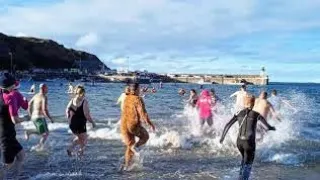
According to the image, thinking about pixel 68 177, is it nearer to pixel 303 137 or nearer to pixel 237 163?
pixel 237 163

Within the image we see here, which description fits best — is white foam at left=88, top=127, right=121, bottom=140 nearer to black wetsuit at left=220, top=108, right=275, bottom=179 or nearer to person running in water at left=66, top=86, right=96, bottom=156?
person running in water at left=66, top=86, right=96, bottom=156

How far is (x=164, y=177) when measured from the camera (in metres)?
12.0

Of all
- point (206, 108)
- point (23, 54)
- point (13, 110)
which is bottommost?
point (206, 108)

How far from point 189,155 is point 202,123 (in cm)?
422

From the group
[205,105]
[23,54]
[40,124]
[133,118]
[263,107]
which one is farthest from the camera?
[23,54]

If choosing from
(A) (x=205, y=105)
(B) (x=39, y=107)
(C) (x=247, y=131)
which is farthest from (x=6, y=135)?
(A) (x=205, y=105)

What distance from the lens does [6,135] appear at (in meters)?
9.27

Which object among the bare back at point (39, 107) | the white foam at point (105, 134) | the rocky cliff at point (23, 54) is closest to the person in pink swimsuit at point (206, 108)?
the white foam at point (105, 134)

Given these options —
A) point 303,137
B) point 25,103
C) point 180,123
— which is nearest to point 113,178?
point 25,103

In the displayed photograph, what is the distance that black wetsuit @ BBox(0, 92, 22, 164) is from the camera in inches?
364

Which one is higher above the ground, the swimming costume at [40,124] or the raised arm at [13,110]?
the raised arm at [13,110]

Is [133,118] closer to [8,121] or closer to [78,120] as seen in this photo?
[78,120]

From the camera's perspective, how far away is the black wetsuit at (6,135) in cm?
925

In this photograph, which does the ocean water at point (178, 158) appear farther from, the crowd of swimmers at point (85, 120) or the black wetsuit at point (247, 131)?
the black wetsuit at point (247, 131)
